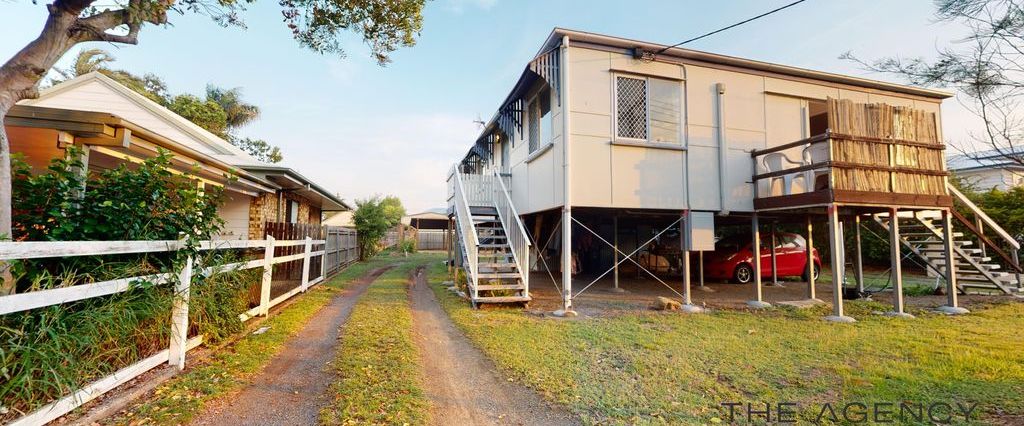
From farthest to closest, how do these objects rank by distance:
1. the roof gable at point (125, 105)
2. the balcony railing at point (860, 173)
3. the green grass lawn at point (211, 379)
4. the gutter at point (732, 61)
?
the roof gable at point (125, 105) < the gutter at point (732, 61) < the balcony railing at point (860, 173) < the green grass lawn at point (211, 379)

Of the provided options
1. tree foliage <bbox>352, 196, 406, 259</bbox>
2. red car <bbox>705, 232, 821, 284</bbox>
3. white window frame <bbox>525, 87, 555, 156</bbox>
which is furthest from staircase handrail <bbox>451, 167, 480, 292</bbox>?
tree foliage <bbox>352, 196, 406, 259</bbox>

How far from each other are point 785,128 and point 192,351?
10.5m

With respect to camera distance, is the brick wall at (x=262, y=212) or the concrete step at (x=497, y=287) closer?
the concrete step at (x=497, y=287)

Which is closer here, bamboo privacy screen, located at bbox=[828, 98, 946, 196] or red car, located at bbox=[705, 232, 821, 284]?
bamboo privacy screen, located at bbox=[828, 98, 946, 196]

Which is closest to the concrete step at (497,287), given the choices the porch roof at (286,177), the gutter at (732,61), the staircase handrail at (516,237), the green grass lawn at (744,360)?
the staircase handrail at (516,237)

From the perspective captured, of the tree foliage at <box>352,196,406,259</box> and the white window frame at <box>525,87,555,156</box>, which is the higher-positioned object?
the white window frame at <box>525,87,555,156</box>

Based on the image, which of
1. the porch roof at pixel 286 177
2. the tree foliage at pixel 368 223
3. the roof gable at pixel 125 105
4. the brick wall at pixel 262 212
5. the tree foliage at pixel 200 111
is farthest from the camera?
the tree foliage at pixel 200 111

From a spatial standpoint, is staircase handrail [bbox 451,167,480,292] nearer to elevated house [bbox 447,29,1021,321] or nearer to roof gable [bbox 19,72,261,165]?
elevated house [bbox 447,29,1021,321]

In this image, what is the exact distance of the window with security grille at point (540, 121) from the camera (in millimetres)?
8469

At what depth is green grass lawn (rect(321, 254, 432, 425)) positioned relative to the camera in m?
3.04

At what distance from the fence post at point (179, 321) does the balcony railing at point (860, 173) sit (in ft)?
28.1

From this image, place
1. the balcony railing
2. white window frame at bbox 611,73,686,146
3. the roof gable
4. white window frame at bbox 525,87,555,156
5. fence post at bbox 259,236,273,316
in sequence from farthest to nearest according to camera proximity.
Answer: the roof gable
white window frame at bbox 525,87,555,156
white window frame at bbox 611,73,686,146
the balcony railing
fence post at bbox 259,236,273,316

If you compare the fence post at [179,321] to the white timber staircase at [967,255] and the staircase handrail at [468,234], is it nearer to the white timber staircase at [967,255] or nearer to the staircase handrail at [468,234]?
the staircase handrail at [468,234]

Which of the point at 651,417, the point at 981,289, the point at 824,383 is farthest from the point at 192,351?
the point at 981,289
